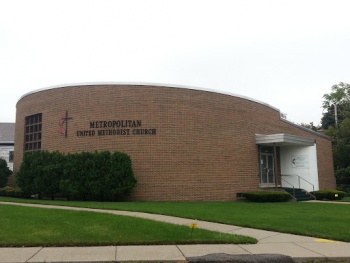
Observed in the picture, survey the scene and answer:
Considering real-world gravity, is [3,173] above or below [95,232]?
above

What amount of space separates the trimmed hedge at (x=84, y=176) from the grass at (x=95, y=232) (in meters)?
7.24

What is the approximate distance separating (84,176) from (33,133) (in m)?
6.31

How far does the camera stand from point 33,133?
22500mm

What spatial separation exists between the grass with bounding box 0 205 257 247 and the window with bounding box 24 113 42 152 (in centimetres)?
1221

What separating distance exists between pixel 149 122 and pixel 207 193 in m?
4.80

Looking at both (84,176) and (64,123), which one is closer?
(84,176)

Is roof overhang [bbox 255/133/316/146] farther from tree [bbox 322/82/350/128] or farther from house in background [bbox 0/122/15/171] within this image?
tree [bbox 322/82/350/128]

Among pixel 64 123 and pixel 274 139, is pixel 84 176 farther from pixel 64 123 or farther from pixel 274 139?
pixel 274 139

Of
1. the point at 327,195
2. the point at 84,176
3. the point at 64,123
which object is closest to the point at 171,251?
the point at 84,176

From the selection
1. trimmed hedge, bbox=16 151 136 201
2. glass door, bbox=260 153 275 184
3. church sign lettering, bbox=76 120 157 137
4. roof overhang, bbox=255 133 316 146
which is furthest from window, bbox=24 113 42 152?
glass door, bbox=260 153 275 184

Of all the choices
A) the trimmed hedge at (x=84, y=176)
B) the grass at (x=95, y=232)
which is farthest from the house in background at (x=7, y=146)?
the grass at (x=95, y=232)

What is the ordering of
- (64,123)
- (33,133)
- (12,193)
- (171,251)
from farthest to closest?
(33,133) → (12,193) → (64,123) → (171,251)

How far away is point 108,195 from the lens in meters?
17.9

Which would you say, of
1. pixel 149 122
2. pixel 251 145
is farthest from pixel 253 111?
pixel 149 122
